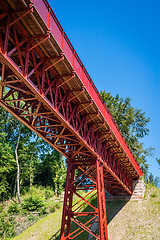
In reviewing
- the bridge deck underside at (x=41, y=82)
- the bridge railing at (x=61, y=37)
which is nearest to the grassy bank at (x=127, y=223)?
the bridge deck underside at (x=41, y=82)

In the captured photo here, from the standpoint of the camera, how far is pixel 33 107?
9.96m

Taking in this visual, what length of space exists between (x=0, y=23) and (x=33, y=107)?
13.4 ft

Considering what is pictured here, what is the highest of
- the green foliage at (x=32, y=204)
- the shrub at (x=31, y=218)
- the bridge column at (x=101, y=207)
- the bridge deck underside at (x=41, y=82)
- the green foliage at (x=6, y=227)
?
the bridge deck underside at (x=41, y=82)

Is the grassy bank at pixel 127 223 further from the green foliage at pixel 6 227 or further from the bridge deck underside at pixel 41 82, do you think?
the bridge deck underside at pixel 41 82

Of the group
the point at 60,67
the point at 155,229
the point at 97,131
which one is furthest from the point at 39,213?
the point at 60,67

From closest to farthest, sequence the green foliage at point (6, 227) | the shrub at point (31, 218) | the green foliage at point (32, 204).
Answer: the green foliage at point (6, 227) < the shrub at point (31, 218) < the green foliage at point (32, 204)

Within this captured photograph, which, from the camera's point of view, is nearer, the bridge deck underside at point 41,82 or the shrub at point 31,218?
the bridge deck underside at point 41,82

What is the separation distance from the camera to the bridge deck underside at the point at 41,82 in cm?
655

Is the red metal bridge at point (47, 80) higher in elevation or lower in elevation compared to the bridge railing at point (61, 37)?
lower

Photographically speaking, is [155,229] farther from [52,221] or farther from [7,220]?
[7,220]

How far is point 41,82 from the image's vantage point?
9.08 meters

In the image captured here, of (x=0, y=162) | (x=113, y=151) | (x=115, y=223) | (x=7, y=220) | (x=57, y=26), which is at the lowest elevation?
(x=7, y=220)

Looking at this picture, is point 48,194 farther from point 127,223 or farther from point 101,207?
point 101,207

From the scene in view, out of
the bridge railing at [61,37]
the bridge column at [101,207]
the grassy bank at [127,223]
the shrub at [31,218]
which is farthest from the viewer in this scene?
the shrub at [31,218]
